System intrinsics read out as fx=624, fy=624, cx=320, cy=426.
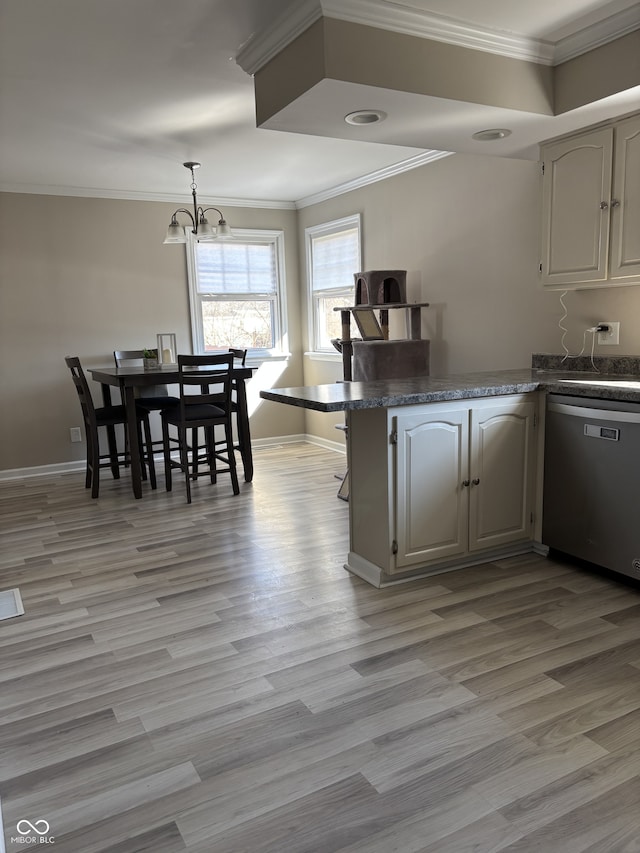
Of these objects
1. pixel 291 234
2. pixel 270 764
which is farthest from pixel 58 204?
pixel 270 764

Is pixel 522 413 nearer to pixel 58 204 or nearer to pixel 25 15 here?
pixel 25 15

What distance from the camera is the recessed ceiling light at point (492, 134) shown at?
9.96 ft

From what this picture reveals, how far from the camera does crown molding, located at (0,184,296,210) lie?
5223mm

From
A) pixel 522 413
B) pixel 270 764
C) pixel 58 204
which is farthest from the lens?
pixel 58 204

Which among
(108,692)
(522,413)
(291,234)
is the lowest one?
(108,692)

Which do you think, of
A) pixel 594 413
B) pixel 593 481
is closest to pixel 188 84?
pixel 594 413

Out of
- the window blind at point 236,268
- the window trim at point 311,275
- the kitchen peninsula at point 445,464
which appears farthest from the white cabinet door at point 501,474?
the window blind at point 236,268

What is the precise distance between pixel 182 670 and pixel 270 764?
2.04ft

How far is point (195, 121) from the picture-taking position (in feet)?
12.1

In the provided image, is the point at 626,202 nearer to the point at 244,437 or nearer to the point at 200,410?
the point at 200,410

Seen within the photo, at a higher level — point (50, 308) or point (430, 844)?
point (50, 308)

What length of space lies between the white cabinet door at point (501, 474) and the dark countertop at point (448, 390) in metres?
0.11

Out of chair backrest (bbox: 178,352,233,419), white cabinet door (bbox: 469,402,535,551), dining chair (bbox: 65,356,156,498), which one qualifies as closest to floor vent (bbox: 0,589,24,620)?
dining chair (bbox: 65,356,156,498)

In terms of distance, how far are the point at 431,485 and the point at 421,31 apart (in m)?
1.89
